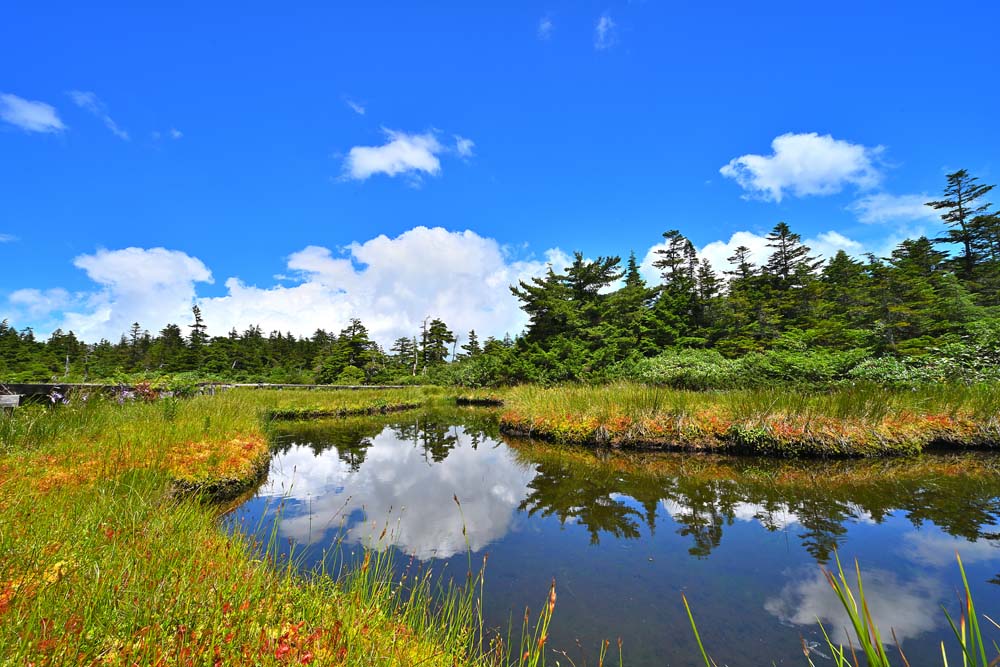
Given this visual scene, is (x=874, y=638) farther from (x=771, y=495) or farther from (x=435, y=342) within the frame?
(x=435, y=342)

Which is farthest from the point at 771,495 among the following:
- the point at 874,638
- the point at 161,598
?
the point at 161,598

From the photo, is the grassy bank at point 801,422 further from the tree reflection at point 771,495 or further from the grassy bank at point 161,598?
the grassy bank at point 161,598

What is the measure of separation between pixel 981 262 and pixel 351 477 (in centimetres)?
5007

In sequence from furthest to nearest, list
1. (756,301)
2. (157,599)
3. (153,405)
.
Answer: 1. (756,301)
2. (153,405)
3. (157,599)

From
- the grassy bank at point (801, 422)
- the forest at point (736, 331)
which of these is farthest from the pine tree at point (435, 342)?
the grassy bank at point (801, 422)

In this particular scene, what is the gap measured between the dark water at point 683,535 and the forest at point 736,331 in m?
7.41

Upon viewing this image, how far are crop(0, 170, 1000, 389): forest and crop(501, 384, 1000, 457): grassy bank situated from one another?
2.68 metres

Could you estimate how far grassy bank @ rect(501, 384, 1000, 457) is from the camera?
31.2 feet

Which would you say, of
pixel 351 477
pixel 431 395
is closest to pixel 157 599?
pixel 351 477

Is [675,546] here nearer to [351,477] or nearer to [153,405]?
[351,477]

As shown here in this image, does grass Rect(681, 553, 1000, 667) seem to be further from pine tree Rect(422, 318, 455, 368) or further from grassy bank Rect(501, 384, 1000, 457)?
pine tree Rect(422, 318, 455, 368)

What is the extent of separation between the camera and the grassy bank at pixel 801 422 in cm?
950

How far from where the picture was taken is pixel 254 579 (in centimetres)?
315

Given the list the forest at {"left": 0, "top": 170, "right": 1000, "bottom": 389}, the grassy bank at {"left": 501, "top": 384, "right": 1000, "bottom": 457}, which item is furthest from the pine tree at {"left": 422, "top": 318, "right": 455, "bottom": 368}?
the grassy bank at {"left": 501, "top": 384, "right": 1000, "bottom": 457}
